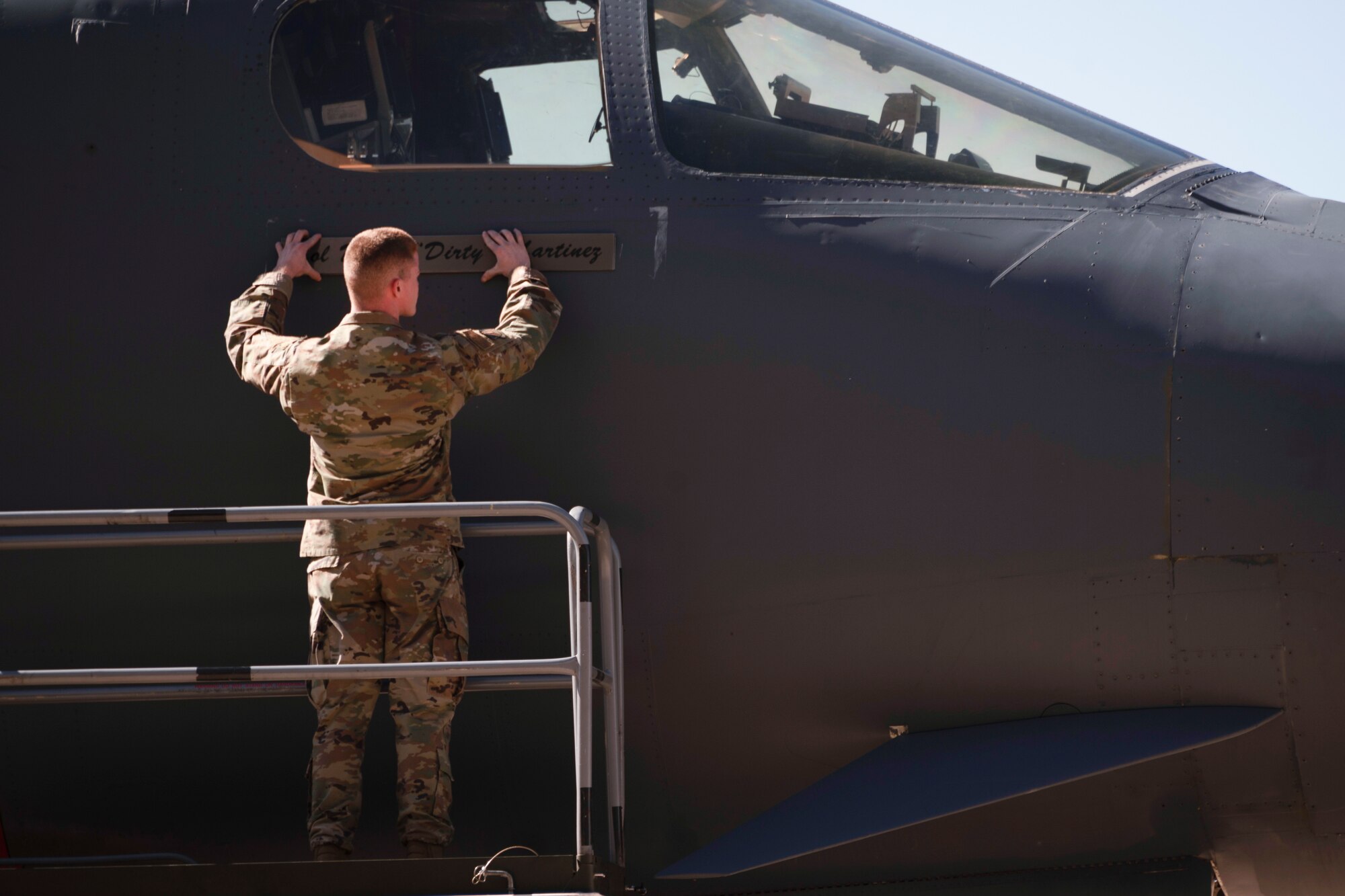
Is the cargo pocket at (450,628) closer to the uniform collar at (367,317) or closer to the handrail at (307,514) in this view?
the handrail at (307,514)

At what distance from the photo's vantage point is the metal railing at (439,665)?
378 centimetres

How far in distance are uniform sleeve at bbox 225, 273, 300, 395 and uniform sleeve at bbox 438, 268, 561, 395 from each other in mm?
545

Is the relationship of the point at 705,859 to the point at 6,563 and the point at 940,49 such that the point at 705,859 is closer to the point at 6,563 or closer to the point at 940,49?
the point at 6,563

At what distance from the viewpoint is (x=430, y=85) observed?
494 cm

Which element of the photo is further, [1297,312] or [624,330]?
[624,330]

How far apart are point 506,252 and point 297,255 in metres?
0.74

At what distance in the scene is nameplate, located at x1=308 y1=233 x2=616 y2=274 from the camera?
186 inches

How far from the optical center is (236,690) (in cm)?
445

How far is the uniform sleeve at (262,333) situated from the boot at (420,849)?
1.49 m

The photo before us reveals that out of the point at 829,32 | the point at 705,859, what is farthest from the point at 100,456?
the point at 829,32

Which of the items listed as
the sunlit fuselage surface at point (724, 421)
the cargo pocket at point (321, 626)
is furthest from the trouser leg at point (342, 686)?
the sunlit fuselage surface at point (724, 421)

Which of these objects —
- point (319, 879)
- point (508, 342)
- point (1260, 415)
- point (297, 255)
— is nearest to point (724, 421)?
point (508, 342)

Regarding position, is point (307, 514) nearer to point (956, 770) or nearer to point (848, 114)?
point (956, 770)

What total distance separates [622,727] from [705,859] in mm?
564
